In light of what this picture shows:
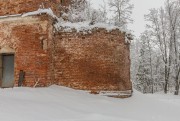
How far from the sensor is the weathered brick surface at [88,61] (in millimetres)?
11609

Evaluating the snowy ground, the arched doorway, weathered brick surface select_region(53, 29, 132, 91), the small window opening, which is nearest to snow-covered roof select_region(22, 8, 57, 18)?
weathered brick surface select_region(53, 29, 132, 91)

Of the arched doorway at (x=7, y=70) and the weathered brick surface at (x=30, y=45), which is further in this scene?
the arched doorway at (x=7, y=70)

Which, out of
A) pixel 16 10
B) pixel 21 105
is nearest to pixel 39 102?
pixel 21 105

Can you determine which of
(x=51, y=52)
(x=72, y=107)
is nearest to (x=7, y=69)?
(x=51, y=52)

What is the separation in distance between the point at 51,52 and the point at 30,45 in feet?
2.76

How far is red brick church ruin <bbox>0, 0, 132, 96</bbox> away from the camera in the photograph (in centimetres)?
1143

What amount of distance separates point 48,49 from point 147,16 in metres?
24.8

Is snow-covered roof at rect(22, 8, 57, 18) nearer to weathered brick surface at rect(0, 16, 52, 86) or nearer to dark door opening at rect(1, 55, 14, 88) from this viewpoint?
weathered brick surface at rect(0, 16, 52, 86)

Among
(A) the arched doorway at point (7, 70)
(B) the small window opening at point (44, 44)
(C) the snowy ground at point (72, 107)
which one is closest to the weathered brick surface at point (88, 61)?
(C) the snowy ground at point (72, 107)

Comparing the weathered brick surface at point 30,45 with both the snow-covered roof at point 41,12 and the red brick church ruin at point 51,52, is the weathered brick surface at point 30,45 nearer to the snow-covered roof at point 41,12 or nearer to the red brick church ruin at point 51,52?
the red brick church ruin at point 51,52

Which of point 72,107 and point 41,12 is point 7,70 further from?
point 72,107

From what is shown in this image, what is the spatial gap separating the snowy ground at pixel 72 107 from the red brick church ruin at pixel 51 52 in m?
0.58

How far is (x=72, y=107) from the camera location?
9414 millimetres

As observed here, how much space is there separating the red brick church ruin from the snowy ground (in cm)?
58
